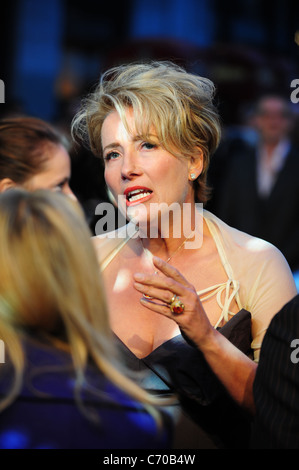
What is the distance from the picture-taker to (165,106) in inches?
97.3

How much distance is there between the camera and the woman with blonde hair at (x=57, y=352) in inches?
59.5

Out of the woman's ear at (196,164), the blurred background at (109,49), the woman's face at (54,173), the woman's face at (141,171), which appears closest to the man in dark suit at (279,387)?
the woman's face at (141,171)

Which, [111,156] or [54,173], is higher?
[111,156]

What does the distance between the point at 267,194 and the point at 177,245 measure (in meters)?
3.66

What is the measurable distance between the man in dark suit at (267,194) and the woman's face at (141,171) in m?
3.48

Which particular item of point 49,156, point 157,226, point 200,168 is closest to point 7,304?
point 157,226

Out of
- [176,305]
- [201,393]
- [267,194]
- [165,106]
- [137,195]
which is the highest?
[165,106]

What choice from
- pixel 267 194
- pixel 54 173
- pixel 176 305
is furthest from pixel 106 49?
pixel 176 305

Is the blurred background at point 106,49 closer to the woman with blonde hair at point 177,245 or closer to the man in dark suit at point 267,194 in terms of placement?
the man in dark suit at point 267,194

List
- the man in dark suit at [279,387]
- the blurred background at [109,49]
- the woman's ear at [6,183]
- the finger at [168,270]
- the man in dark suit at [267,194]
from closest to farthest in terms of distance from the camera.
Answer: the man in dark suit at [279,387] → the finger at [168,270] → the woman's ear at [6,183] → the man in dark suit at [267,194] → the blurred background at [109,49]

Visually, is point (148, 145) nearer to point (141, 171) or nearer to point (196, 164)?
point (141, 171)

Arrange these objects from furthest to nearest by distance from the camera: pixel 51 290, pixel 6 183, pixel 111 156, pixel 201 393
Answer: pixel 6 183, pixel 111 156, pixel 201 393, pixel 51 290

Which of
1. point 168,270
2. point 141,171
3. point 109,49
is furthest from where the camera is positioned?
point 109,49

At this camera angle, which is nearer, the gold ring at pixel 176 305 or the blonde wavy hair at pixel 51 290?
the blonde wavy hair at pixel 51 290
